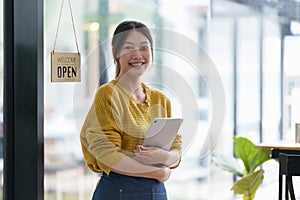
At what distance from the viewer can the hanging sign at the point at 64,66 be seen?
2.51 metres

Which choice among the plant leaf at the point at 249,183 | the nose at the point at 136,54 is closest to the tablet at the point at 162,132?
the nose at the point at 136,54

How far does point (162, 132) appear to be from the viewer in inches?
89.9

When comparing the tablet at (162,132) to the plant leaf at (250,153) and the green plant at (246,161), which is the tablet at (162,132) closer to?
the green plant at (246,161)

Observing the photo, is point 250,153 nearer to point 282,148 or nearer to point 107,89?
point 282,148

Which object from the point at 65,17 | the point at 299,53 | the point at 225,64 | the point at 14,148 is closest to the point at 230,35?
the point at 225,64

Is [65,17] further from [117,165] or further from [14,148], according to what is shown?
[117,165]

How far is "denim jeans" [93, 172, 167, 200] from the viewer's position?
2264 mm

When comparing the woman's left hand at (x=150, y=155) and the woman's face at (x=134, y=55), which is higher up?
the woman's face at (x=134, y=55)

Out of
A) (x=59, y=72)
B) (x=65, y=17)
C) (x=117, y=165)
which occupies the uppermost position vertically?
(x=65, y=17)

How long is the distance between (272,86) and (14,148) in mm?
2832

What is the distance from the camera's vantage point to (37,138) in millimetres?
2516

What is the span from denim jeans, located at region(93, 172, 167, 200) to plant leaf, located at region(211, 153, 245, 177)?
1850 millimetres

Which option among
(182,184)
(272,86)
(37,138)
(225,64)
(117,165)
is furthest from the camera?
(272,86)

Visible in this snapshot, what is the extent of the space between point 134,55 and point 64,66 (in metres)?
0.39
